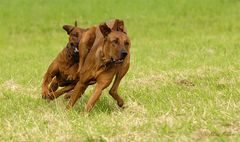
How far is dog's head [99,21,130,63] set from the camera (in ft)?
26.3

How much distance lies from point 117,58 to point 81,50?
0.98 m

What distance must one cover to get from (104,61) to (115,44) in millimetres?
307

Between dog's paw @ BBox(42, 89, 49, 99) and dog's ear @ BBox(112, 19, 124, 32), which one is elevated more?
dog's ear @ BBox(112, 19, 124, 32)

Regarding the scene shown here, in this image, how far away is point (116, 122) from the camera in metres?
7.16

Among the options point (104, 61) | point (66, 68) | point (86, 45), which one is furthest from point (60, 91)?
point (104, 61)

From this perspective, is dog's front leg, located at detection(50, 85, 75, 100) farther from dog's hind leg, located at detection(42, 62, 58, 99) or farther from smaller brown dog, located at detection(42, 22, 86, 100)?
dog's hind leg, located at detection(42, 62, 58, 99)

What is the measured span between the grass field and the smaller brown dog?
0.91 ft

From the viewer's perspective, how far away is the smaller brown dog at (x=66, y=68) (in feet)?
30.0

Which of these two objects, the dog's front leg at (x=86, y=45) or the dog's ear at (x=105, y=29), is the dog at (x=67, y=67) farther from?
the dog's ear at (x=105, y=29)

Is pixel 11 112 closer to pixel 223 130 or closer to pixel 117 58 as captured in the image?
pixel 117 58

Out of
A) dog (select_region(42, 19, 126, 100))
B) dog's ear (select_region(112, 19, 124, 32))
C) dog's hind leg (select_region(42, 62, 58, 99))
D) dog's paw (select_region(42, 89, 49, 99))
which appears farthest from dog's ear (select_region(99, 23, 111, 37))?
dog's paw (select_region(42, 89, 49, 99))

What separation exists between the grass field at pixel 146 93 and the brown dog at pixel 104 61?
395mm

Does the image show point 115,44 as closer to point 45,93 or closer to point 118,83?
point 118,83

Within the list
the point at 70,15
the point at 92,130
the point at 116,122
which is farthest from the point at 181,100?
the point at 70,15
